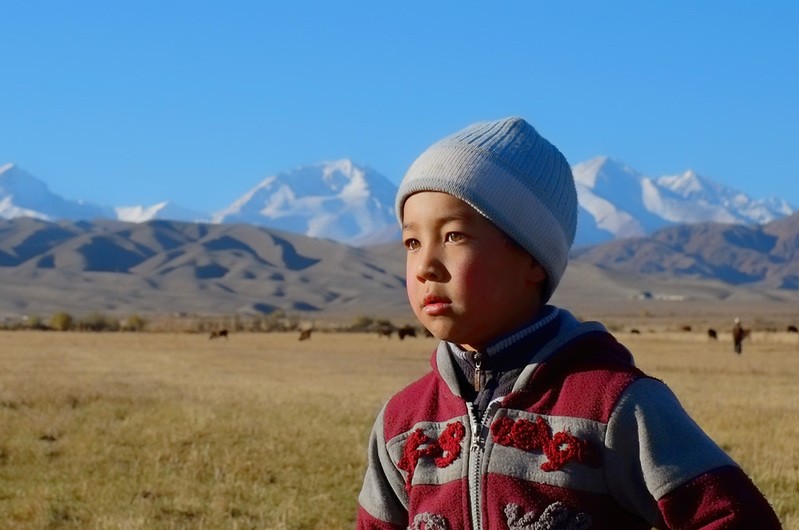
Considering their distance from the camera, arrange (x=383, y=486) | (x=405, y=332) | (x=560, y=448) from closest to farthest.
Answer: (x=560, y=448)
(x=383, y=486)
(x=405, y=332)

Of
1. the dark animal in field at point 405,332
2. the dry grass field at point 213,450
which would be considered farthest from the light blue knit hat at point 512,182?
the dark animal in field at point 405,332

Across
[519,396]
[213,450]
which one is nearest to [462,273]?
[519,396]

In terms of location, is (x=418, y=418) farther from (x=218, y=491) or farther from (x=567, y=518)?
(x=218, y=491)

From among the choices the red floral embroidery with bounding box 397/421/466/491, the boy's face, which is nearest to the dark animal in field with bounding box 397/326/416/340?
the red floral embroidery with bounding box 397/421/466/491

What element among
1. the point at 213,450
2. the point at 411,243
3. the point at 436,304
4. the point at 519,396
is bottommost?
the point at 213,450

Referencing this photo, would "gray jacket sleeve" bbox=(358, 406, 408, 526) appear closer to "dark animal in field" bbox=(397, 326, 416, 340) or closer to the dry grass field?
the dry grass field

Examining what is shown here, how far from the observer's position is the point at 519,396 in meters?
3.04

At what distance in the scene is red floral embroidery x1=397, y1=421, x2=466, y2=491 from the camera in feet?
10.1

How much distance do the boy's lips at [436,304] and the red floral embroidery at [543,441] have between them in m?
0.31

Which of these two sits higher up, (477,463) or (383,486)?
(477,463)

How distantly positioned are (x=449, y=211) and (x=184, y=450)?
27.9 feet

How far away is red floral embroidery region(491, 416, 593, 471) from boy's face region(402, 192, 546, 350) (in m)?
0.26

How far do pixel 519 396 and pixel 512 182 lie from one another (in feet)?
1.77

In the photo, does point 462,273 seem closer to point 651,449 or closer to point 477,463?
point 477,463
